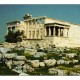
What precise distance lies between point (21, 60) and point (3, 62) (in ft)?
1.41

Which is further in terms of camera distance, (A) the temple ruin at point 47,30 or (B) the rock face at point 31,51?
(A) the temple ruin at point 47,30

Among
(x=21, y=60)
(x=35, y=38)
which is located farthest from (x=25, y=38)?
(x=21, y=60)

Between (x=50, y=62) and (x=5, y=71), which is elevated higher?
(x=50, y=62)

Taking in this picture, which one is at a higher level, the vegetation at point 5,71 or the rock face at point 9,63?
the rock face at point 9,63

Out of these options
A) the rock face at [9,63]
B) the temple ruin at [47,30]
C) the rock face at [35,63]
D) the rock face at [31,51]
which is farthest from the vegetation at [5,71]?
the temple ruin at [47,30]

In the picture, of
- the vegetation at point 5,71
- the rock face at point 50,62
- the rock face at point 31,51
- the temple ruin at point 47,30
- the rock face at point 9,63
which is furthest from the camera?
the temple ruin at point 47,30

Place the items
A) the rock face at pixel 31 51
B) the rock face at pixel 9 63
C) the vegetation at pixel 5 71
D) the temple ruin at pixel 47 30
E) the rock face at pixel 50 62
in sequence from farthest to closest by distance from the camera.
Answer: the temple ruin at pixel 47 30 → the rock face at pixel 31 51 → the rock face at pixel 50 62 → the rock face at pixel 9 63 → the vegetation at pixel 5 71

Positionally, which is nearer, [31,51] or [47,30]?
[31,51]

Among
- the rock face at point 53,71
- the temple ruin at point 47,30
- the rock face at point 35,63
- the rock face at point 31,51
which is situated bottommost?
the rock face at point 53,71

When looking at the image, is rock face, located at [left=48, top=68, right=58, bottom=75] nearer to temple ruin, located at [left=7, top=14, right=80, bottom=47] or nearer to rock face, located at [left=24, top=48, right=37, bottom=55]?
rock face, located at [left=24, top=48, right=37, bottom=55]

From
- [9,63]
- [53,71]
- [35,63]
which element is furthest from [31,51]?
[53,71]

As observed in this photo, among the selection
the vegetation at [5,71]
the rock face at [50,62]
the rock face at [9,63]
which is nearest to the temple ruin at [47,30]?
the rock face at [50,62]

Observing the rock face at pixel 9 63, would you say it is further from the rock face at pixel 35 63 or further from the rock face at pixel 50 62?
the rock face at pixel 50 62

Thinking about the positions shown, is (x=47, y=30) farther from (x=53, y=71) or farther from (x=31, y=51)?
(x=53, y=71)
